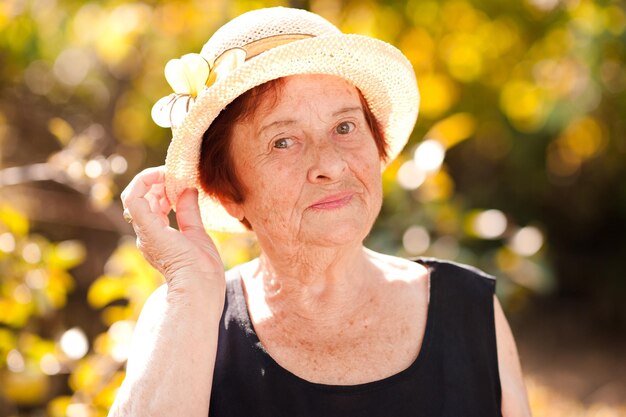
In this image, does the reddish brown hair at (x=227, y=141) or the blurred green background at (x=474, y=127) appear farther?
the blurred green background at (x=474, y=127)

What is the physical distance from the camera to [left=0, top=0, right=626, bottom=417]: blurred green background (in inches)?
208

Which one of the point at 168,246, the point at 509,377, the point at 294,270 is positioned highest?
the point at 168,246

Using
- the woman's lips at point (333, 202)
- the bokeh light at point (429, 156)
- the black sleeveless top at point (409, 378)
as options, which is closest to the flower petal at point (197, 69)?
the woman's lips at point (333, 202)

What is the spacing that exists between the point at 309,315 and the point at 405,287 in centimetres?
33

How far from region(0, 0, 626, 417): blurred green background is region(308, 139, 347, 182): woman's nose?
78.9 inches

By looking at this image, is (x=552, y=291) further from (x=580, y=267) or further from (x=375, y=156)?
(x=375, y=156)

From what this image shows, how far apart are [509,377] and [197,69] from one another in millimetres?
1314

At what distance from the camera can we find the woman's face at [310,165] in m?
2.24

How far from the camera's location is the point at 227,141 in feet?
7.77

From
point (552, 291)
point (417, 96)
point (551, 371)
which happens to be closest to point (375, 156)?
point (417, 96)

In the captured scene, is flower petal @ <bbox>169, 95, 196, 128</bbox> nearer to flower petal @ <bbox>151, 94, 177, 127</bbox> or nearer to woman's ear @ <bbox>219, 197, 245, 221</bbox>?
flower petal @ <bbox>151, 94, 177, 127</bbox>

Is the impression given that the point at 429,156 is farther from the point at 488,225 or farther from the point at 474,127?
the point at 474,127

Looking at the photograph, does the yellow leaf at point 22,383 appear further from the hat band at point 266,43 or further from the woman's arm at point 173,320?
the hat band at point 266,43

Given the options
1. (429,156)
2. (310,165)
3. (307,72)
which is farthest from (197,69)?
(429,156)
